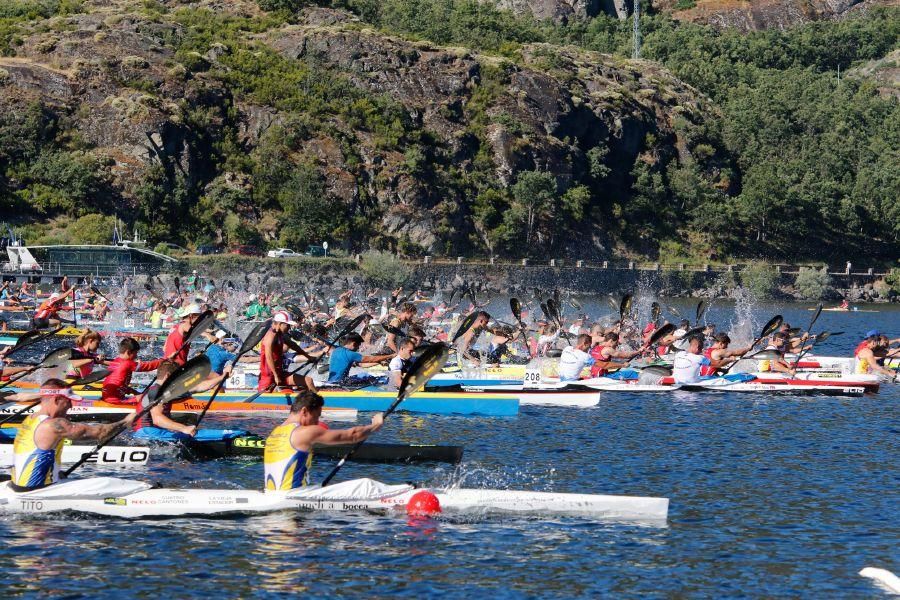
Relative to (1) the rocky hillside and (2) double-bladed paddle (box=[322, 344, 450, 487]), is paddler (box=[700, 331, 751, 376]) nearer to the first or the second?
(2) double-bladed paddle (box=[322, 344, 450, 487])

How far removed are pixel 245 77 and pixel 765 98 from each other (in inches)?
2650

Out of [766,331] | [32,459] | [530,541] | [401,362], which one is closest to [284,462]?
[32,459]

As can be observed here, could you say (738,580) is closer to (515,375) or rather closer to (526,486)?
(526,486)

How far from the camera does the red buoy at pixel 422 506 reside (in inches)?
669

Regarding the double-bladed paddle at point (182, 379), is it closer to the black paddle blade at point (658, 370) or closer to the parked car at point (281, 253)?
the black paddle blade at point (658, 370)

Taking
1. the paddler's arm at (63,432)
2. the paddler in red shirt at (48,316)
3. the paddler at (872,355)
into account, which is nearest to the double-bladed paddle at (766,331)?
the paddler at (872,355)

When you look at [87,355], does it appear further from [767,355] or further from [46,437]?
[767,355]

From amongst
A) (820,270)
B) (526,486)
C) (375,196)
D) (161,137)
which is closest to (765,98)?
(820,270)

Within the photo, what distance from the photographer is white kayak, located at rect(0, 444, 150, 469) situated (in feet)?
65.6

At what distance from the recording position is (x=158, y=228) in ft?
322

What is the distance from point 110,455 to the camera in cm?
2008

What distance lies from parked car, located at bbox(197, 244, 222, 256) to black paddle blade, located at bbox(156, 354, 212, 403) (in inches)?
3134

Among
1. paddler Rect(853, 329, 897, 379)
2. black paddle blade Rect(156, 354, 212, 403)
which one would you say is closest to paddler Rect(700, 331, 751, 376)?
paddler Rect(853, 329, 897, 379)

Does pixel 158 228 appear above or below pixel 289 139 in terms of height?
below
